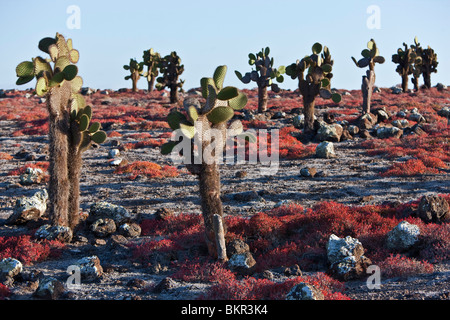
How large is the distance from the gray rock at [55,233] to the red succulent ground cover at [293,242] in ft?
6.11

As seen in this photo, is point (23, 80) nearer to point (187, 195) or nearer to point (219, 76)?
point (219, 76)

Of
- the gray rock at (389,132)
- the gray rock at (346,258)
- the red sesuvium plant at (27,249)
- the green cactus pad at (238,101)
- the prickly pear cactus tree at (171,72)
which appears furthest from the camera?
the prickly pear cactus tree at (171,72)

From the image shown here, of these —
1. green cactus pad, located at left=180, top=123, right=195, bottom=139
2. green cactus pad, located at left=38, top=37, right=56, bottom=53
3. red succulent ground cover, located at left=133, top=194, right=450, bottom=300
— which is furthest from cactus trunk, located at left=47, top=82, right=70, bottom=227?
green cactus pad, located at left=180, top=123, right=195, bottom=139

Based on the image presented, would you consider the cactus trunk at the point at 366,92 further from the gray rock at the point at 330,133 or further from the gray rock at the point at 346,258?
the gray rock at the point at 346,258

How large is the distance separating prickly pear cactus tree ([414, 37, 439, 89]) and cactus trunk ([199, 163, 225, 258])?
1805 inches

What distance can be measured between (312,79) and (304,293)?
19.7 m

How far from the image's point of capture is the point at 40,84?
971 centimetres

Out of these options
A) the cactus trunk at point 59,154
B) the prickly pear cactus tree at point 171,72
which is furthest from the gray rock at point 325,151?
the prickly pear cactus tree at point 171,72

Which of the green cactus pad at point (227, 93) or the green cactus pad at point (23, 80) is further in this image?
the green cactus pad at point (23, 80)

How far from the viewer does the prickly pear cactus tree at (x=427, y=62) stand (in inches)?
1860

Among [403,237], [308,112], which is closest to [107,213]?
[403,237]
